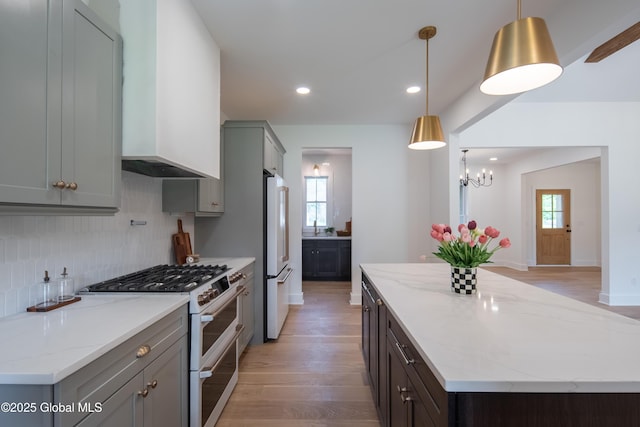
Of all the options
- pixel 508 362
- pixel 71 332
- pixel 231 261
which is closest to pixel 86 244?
pixel 71 332

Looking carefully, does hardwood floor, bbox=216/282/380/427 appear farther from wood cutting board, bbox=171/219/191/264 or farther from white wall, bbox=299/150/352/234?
white wall, bbox=299/150/352/234

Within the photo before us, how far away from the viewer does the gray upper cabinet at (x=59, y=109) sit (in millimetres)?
990

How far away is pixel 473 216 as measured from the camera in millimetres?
7938

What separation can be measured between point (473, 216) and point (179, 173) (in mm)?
7657

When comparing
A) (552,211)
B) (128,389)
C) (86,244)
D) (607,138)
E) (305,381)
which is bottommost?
(305,381)

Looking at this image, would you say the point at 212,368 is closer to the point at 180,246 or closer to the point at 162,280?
the point at 162,280

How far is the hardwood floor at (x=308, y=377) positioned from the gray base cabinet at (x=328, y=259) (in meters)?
1.94

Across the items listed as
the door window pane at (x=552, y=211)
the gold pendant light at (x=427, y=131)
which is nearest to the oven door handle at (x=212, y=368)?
the gold pendant light at (x=427, y=131)

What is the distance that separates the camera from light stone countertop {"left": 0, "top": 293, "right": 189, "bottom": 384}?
835mm

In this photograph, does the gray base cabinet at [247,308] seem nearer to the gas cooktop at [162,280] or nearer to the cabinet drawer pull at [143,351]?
the gas cooktop at [162,280]

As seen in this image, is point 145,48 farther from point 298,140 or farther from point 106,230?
point 298,140

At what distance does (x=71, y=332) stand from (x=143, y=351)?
254 mm

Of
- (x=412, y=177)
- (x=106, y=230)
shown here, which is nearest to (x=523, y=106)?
(x=412, y=177)

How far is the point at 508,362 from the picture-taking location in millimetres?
883
